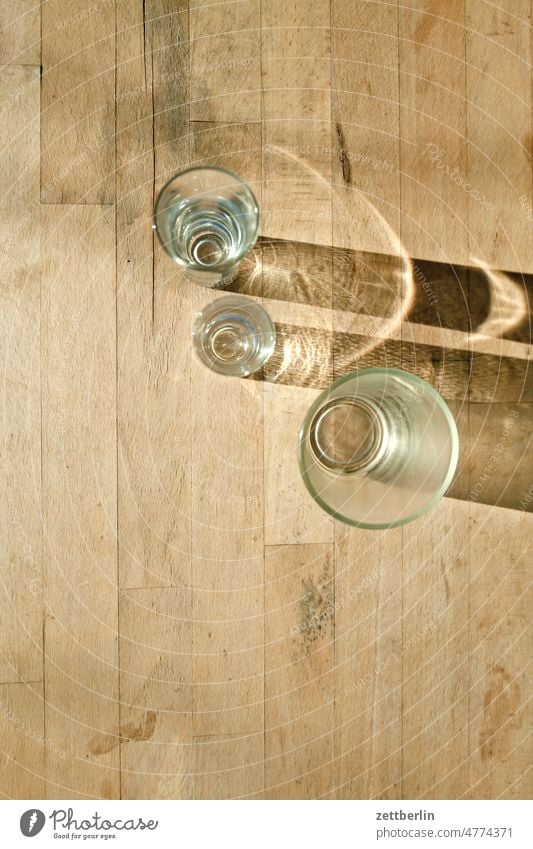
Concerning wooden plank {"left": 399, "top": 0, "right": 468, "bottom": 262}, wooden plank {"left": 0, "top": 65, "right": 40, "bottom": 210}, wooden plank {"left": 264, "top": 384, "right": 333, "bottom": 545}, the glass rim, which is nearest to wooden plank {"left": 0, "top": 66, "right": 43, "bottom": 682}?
wooden plank {"left": 0, "top": 65, "right": 40, "bottom": 210}

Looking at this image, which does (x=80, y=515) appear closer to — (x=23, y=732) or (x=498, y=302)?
(x=23, y=732)

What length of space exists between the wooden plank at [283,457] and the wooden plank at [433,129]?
203 millimetres

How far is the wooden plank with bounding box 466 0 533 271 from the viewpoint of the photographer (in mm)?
669

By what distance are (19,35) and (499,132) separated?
0.51 meters

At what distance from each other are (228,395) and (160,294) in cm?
13

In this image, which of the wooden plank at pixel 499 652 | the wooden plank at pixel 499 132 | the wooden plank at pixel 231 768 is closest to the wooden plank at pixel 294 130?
the wooden plank at pixel 499 132

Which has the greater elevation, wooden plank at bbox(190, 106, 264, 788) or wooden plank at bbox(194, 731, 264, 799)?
wooden plank at bbox(190, 106, 264, 788)

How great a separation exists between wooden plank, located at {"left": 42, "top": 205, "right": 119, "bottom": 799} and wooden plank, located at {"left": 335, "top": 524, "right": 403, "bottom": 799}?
237mm

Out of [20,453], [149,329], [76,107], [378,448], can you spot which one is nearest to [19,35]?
[76,107]

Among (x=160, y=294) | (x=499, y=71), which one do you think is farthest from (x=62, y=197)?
(x=499, y=71)

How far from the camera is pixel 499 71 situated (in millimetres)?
673

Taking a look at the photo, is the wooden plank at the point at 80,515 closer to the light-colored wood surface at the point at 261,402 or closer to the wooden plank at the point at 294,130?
the light-colored wood surface at the point at 261,402

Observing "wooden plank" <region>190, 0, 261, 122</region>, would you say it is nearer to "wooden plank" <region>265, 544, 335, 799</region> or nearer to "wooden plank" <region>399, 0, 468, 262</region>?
"wooden plank" <region>399, 0, 468, 262</region>

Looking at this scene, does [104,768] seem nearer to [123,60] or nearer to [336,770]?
[336,770]
